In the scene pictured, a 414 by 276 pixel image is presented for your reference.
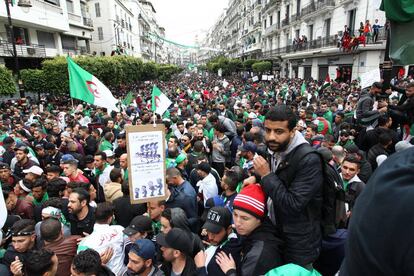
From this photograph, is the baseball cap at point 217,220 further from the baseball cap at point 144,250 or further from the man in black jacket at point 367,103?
the man in black jacket at point 367,103

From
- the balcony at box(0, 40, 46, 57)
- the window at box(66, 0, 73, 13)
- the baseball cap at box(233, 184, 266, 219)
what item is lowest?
the baseball cap at box(233, 184, 266, 219)

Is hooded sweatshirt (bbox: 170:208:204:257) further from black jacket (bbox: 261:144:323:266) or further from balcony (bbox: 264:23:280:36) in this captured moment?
balcony (bbox: 264:23:280:36)

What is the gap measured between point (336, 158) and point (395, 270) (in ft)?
13.8

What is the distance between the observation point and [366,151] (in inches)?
212

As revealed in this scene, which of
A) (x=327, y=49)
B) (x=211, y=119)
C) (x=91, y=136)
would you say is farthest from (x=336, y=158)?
(x=327, y=49)

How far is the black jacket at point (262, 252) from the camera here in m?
2.01

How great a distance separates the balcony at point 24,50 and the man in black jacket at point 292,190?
22.7 m

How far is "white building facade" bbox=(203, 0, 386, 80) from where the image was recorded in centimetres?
2121

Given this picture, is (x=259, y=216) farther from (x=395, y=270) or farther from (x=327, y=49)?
(x=327, y=49)

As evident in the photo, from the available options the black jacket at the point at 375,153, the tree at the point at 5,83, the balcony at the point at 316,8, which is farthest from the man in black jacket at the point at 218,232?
the balcony at the point at 316,8

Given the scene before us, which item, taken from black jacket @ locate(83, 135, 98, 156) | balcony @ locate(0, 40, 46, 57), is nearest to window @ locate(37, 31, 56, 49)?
balcony @ locate(0, 40, 46, 57)

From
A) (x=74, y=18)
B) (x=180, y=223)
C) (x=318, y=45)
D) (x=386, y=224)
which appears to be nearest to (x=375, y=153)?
(x=180, y=223)

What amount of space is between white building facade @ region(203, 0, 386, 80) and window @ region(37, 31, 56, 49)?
971 inches

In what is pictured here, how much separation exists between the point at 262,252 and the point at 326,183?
658 millimetres
